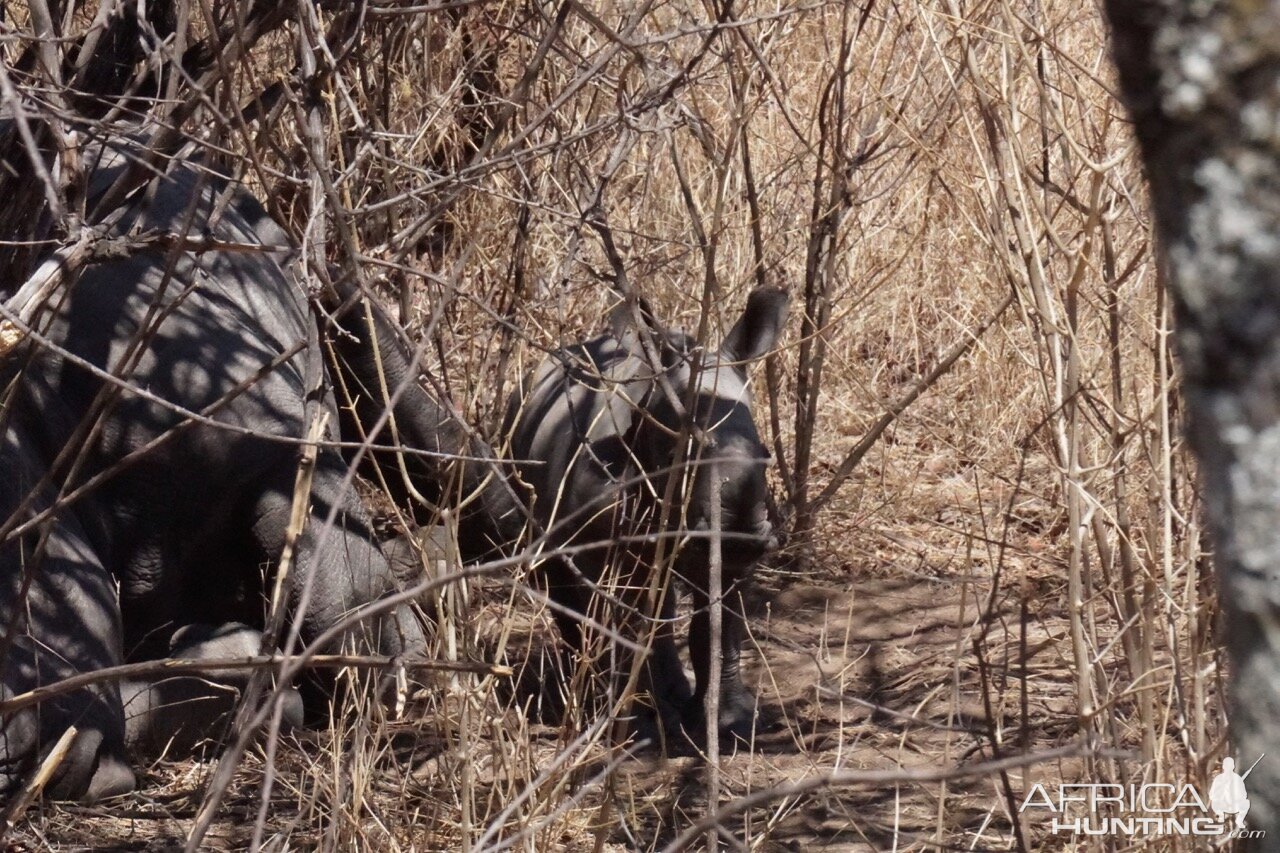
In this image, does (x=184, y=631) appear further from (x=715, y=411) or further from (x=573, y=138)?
(x=573, y=138)

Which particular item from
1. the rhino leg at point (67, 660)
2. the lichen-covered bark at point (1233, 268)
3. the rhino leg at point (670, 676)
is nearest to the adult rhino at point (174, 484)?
the rhino leg at point (67, 660)

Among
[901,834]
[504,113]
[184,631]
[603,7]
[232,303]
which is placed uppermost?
[603,7]

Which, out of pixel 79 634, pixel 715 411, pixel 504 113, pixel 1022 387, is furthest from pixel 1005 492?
pixel 79 634

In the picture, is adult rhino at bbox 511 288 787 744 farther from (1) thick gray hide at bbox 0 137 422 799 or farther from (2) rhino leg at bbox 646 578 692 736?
(1) thick gray hide at bbox 0 137 422 799

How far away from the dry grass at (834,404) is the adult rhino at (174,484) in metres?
0.19

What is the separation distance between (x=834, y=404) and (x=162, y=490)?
10.5ft

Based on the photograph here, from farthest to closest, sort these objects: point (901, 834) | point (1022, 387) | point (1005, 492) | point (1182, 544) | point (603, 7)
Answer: point (603, 7) < point (1022, 387) < point (1005, 492) < point (901, 834) < point (1182, 544)

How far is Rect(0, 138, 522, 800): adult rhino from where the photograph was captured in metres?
3.51

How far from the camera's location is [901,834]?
126 inches

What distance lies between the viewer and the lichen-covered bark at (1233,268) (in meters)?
0.65

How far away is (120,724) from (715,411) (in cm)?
158

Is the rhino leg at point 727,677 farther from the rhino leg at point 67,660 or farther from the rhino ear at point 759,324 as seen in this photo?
the rhino leg at point 67,660

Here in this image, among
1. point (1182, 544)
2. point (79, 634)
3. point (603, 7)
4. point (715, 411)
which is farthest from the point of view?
point (603, 7)

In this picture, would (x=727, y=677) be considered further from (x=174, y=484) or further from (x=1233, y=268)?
(x=1233, y=268)
